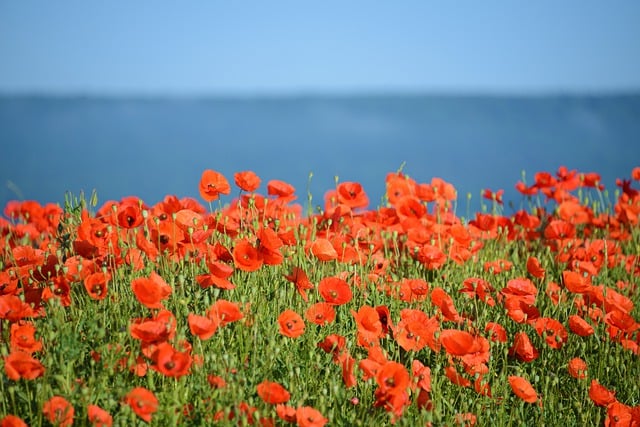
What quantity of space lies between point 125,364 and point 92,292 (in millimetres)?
271

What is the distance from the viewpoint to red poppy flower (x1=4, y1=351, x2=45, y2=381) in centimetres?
214

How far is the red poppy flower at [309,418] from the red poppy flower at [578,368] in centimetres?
122

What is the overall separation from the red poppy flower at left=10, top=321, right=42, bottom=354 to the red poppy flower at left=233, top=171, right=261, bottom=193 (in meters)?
0.98

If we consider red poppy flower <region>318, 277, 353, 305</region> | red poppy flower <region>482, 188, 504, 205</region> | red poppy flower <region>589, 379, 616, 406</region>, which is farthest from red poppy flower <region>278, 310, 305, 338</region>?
red poppy flower <region>482, 188, 504, 205</region>

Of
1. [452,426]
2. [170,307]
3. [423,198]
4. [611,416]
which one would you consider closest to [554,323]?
[611,416]

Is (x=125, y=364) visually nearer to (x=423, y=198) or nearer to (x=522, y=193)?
(x=423, y=198)

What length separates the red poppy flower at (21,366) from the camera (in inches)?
84.3

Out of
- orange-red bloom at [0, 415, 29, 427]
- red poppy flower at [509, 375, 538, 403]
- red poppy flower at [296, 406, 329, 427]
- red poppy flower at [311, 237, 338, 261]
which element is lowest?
red poppy flower at [509, 375, 538, 403]

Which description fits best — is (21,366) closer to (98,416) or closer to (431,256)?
(98,416)

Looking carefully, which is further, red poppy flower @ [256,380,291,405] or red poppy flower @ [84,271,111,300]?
red poppy flower @ [84,271,111,300]

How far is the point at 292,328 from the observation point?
2.43 metres

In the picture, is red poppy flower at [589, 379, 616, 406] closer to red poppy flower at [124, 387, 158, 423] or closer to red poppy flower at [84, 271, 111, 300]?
red poppy flower at [124, 387, 158, 423]

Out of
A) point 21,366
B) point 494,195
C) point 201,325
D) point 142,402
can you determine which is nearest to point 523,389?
point 201,325

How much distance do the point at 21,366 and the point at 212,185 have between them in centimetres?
110
